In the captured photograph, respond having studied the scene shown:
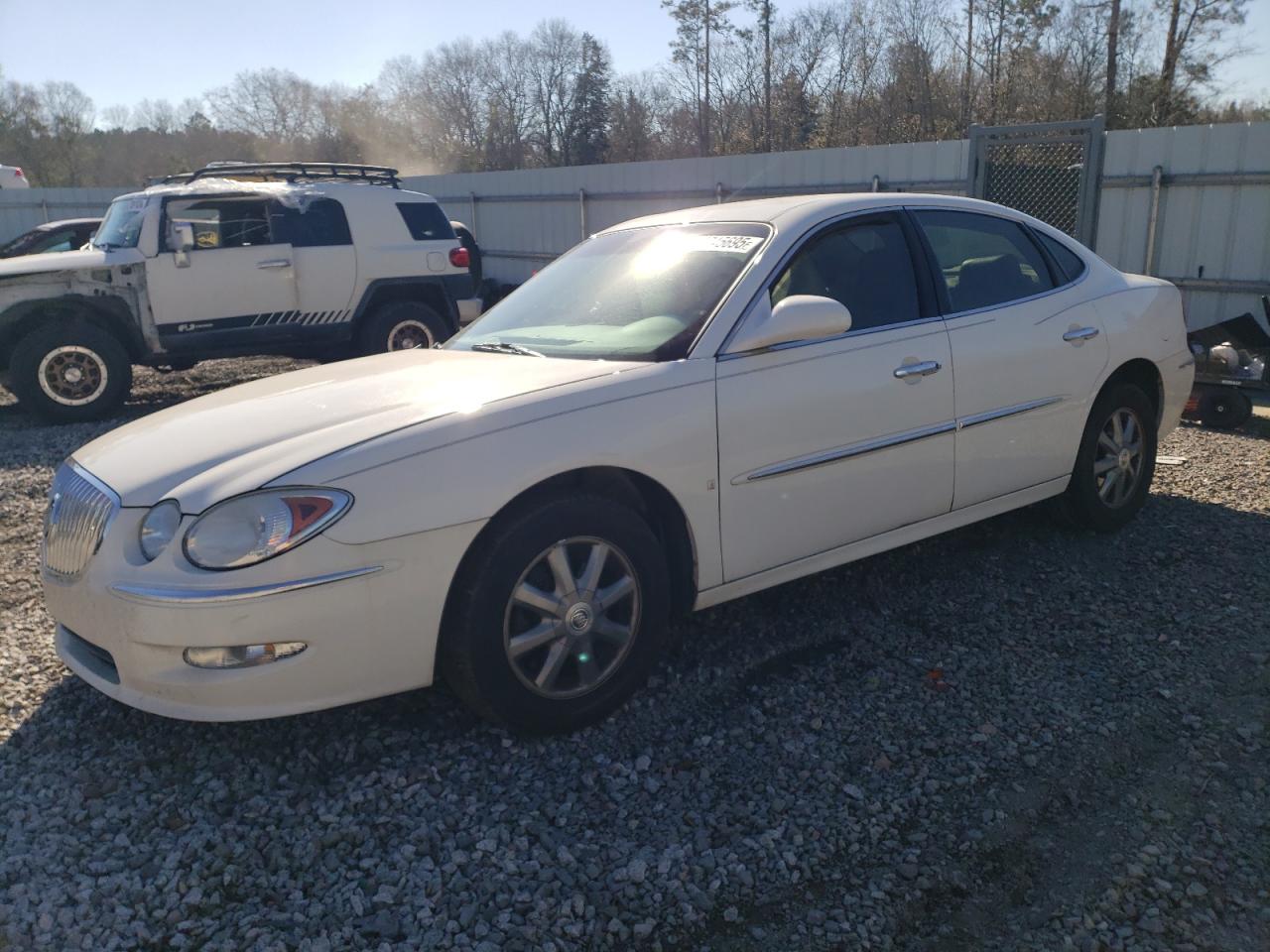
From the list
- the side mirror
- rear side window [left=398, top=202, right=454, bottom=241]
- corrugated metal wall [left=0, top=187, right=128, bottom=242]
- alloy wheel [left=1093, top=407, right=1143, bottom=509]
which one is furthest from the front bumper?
corrugated metal wall [left=0, top=187, right=128, bottom=242]

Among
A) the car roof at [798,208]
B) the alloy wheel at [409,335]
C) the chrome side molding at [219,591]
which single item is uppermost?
the car roof at [798,208]

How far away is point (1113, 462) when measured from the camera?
16.5 feet

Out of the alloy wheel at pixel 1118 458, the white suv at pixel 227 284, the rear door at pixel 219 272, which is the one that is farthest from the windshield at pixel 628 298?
the rear door at pixel 219 272

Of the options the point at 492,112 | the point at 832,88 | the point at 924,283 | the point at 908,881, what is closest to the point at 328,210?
the point at 924,283

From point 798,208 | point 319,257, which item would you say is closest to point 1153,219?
point 798,208

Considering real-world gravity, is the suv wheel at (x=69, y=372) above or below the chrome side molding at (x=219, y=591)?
below

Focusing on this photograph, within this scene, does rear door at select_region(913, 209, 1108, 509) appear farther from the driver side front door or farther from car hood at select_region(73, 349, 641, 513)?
car hood at select_region(73, 349, 641, 513)

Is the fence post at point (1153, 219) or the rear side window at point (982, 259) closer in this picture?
the rear side window at point (982, 259)

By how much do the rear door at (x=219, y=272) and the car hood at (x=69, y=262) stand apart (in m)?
0.20

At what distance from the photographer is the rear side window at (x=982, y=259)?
14.3 ft

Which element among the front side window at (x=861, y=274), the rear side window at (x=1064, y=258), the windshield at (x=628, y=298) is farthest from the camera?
the rear side window at (x=1064, y=258)

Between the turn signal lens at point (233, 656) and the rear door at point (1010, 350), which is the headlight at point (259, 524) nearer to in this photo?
the turn signal lens at point (233, 656)

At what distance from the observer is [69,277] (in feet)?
29.7

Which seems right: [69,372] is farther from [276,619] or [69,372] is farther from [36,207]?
[36,207]
